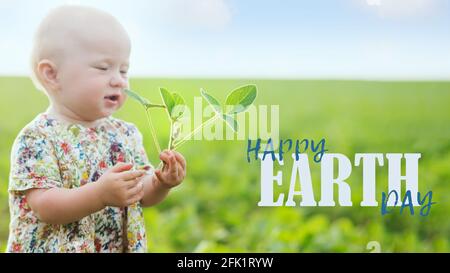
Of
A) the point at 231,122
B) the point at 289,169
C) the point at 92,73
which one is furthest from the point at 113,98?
the point at 289,169

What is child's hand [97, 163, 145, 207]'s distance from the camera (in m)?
1.58

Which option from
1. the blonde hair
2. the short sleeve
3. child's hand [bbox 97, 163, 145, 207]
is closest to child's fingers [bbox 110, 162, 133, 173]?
child's hand [bbox 97, 163, 145, 207]

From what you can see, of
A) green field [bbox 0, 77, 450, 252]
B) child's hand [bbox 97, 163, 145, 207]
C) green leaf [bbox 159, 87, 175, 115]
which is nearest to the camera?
child's hand [bbox 97, 163, 145, 207]

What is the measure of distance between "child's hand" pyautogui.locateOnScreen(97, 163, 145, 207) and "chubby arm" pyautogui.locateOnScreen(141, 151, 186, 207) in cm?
6

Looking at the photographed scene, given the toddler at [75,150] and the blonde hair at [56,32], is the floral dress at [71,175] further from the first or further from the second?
the blonde hair at [56,32]

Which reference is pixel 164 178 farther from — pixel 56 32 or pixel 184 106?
pixel 56 32

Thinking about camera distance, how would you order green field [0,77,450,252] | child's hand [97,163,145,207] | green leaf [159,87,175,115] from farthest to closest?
green field [0,77,450,252]
green leaf [159,87,175,115]
child's hand [97,163,145,207]

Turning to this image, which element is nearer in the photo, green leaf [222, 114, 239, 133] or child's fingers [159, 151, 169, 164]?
child's fingers [159, 151, 169, 164]

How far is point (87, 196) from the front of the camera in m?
1.59

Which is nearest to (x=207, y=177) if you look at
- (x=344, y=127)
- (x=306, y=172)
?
(x=344, y=127)

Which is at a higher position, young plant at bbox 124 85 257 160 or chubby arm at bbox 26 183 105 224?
young plant at bbox 124 85 257 160

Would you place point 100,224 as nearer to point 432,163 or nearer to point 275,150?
point 275,150

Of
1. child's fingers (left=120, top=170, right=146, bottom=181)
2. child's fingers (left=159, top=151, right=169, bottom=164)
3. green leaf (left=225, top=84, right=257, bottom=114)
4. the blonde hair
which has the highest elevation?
the blonde hair

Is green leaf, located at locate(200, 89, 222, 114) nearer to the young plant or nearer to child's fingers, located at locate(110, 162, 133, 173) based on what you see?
the young plant
